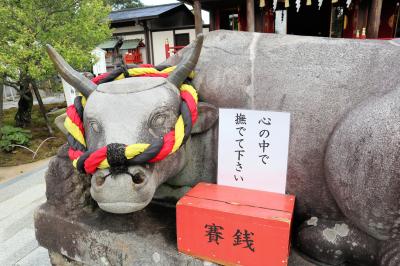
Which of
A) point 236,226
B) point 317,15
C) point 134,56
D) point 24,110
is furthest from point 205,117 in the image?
point 134,56

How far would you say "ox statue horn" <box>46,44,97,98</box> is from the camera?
1.40 meters

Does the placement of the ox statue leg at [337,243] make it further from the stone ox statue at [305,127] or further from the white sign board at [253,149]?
the white sign board at [253,149]

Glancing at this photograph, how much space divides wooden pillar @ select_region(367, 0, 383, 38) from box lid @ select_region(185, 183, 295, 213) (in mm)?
6735

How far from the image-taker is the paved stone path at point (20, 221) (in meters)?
2.25

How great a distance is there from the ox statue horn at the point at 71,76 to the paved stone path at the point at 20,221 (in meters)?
1.46

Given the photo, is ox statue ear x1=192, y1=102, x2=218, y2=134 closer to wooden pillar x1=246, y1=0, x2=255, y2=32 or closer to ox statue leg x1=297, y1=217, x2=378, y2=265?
ox statue leg x1=297, y1=217, x2=378, y2=265

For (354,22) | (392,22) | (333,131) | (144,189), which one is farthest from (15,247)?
(392,22)

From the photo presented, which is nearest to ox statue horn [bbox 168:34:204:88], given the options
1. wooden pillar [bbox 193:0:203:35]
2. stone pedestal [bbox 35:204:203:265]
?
stone pedestal [bbox 35:204:203:265]

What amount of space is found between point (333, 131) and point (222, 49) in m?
0.71

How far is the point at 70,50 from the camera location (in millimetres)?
4988

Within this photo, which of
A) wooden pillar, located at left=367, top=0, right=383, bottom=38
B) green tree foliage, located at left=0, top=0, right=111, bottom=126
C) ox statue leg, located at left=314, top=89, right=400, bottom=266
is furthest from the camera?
wooden pillar, located at left=367, top=0, right=383, bottom=38

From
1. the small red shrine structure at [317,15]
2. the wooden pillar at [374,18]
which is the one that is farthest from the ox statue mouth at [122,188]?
the wooden pillar at [374,18]

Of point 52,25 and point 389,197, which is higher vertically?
point 52,25

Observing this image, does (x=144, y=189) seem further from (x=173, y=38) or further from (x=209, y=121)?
(x=173, y=38)
